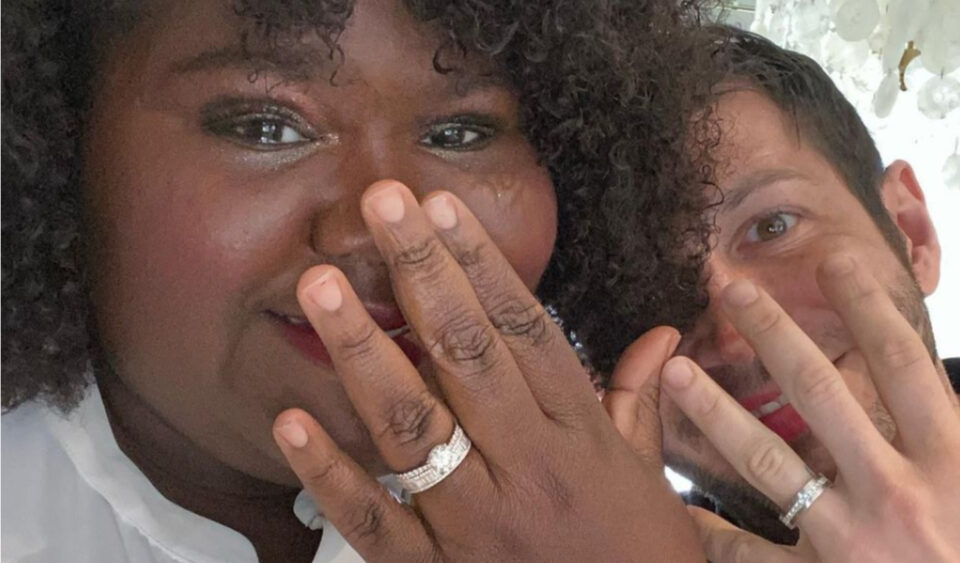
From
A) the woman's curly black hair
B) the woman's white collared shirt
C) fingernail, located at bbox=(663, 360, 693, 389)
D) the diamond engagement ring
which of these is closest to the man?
fingernail, located at bbox=(663, 360, 693, 389)

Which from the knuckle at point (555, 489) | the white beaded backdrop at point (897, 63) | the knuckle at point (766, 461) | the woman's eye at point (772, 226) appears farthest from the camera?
the white beaded backdrop at point (897, 63)

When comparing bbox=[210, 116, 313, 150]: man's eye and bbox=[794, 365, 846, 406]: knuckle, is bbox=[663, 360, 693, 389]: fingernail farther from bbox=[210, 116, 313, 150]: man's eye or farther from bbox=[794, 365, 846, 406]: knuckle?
bbox=[210, 116, 313, 150]: man's eye

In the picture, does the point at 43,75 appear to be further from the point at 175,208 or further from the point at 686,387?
the point at 686,387

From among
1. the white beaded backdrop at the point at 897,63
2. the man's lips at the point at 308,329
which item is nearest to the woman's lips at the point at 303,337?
the man's lips at the point at 308,329

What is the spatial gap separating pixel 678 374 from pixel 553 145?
265 millimetres

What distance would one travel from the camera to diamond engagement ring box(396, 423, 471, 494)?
72 cm

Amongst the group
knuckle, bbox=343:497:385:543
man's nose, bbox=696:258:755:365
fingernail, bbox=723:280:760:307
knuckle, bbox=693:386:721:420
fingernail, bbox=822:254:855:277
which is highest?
fingernail, bbox=822:254:855:277

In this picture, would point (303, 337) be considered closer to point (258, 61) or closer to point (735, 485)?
point (258, 61)

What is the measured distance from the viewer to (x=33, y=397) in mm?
875

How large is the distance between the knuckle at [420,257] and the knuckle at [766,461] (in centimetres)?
38

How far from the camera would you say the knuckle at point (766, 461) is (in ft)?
2.83

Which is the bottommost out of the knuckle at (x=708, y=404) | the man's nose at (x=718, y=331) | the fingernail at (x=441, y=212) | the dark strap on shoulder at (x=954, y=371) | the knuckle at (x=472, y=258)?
the dark strap on shoulder at (x=954, y=371)

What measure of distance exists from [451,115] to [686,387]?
0.33 metres

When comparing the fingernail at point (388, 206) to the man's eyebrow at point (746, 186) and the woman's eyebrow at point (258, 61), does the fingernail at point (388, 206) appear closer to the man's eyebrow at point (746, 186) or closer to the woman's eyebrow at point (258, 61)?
the woman's eyebrow at point (258, 61)
